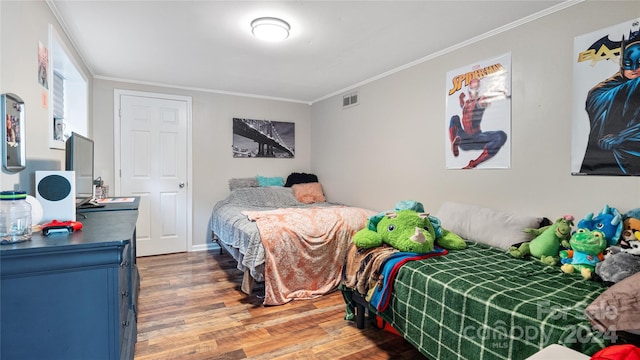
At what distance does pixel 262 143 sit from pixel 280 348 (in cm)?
335

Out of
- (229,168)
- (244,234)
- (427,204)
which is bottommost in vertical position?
(244,234)

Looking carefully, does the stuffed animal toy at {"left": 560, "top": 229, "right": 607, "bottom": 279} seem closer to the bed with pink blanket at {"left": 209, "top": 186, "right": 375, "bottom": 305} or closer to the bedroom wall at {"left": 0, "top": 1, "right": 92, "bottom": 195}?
the bed with pink blanket at {"left": 209, "top": 186, "right": 375, "bottom": 305}

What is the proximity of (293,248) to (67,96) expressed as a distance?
280cm

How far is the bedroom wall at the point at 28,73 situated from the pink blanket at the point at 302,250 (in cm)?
164

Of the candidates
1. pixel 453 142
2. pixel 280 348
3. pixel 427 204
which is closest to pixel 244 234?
pixel 280 348

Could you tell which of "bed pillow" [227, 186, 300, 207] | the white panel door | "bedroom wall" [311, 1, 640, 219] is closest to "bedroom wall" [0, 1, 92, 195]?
the white panel door

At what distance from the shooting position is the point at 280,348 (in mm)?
2141

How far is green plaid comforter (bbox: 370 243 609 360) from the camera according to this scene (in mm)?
1306

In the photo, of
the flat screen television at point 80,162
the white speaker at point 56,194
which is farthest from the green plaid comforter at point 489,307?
the flat screen television at point 80,162

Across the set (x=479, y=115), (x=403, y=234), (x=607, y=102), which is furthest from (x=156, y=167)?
(x=607, y=102)

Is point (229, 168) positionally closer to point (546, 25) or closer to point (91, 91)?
point (91, 91)

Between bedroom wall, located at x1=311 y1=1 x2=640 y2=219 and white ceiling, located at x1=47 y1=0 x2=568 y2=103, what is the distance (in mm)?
142

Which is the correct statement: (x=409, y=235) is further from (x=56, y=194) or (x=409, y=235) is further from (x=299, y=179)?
(x=299, y=179)

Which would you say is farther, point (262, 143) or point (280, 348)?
point (262, 143)
